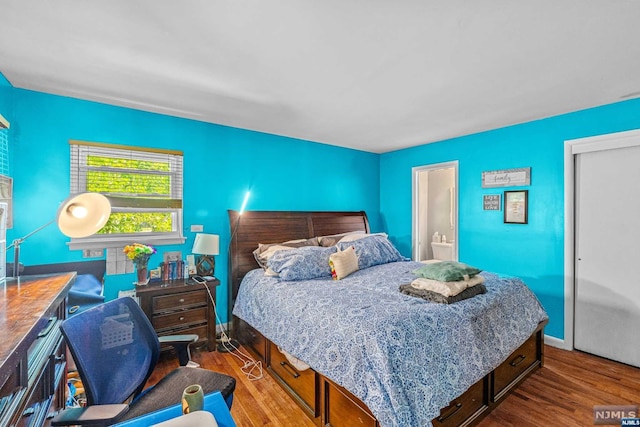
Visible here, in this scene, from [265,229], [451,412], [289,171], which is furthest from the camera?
[289,171]

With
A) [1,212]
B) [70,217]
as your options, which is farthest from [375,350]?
[1,212]

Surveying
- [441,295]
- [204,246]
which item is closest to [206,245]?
[204,246]

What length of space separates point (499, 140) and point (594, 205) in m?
1.16

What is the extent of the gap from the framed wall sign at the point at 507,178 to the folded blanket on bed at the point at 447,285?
1714mm

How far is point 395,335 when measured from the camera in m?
1.59

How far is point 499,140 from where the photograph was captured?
3514mm

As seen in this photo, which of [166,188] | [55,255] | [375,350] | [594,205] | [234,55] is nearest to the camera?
[375,350]

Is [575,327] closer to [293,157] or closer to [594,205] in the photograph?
[594,205]

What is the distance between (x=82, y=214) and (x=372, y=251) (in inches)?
105

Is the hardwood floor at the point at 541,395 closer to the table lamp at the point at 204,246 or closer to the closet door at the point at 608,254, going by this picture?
the closet door at the point at 608,254

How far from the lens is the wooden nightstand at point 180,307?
2.63m

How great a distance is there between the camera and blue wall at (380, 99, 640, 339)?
295cm
